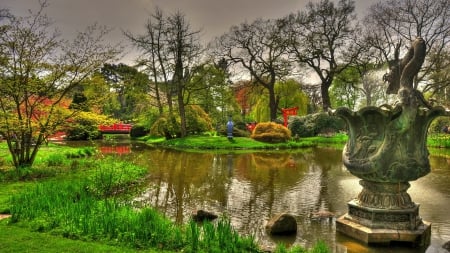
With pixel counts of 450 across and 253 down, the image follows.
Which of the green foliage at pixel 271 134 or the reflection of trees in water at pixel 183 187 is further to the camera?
the green foliage at pixel 271 134

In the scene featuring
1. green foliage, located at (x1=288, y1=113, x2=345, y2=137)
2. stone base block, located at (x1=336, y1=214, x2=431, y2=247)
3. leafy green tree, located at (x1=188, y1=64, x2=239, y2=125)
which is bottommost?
stone base block, located at (x1=336, y1=214, x2=431, y2=247)

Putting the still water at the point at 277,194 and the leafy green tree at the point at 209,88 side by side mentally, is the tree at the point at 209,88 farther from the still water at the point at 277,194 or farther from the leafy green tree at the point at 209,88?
the still water at the point at 277,194

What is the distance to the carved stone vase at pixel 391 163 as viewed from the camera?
6992 millimetres

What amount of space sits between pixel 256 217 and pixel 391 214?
2.84 meters

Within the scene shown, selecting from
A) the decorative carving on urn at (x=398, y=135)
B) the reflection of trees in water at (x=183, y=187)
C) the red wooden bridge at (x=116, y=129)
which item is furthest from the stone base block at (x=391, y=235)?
the red wooden bridge at (x=116, y=129)

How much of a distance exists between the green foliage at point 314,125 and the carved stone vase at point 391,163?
27.6 metres

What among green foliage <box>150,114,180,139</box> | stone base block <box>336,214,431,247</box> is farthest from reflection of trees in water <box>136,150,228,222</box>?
green foliage <box>150,114,180,139</box>

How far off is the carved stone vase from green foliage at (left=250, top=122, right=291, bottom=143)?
2126 centimetres

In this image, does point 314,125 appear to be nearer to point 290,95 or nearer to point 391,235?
point 290,95

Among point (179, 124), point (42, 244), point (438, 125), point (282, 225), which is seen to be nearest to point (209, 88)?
point (179, 124)

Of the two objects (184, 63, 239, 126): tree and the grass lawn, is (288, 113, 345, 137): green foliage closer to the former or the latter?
(184, 63, 239, 126): tree

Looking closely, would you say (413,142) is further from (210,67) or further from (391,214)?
(210,67)

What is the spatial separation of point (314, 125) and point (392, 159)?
92.5 ft

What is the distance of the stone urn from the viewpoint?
700 centimetres
